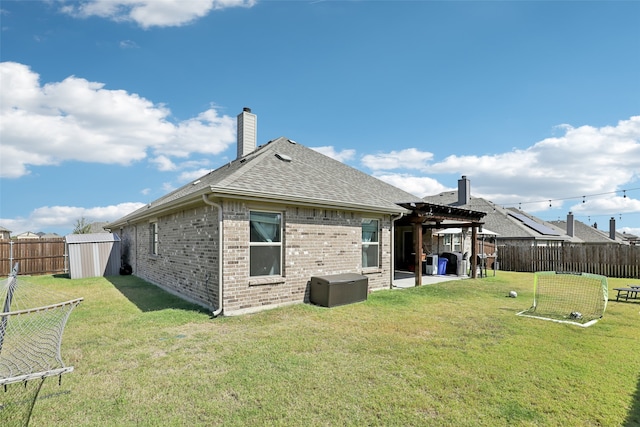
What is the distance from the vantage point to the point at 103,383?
3.88m

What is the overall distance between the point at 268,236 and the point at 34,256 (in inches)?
664

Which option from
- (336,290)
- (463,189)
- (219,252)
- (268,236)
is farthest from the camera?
(463,189)

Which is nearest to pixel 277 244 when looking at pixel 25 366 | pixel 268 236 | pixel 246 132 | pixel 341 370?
pixel 268 236

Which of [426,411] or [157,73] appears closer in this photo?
[426,411]

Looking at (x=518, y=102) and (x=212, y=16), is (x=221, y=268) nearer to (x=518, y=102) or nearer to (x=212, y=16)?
(x=212, y=16)

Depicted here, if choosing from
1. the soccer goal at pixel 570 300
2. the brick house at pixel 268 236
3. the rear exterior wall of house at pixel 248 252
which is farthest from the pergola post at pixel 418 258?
the soccer goal at pixel 570 300

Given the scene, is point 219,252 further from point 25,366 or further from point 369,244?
point 369,244

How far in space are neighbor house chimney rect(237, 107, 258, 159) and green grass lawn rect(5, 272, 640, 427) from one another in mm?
8175

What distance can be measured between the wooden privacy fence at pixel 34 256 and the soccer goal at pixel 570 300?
21.9 m

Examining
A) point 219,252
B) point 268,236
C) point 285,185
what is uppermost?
point 285,185

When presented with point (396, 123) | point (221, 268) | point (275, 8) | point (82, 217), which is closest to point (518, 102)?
point (396, 123)

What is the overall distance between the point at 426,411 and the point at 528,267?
19.6 meters

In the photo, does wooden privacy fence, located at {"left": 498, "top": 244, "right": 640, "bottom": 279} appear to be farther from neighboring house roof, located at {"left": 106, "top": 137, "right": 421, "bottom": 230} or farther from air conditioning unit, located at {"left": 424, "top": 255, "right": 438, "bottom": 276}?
neighboring house roof, located at {"left": 106, "top": 137, "right": 421, "bottom": 230}

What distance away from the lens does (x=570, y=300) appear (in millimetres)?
9562
